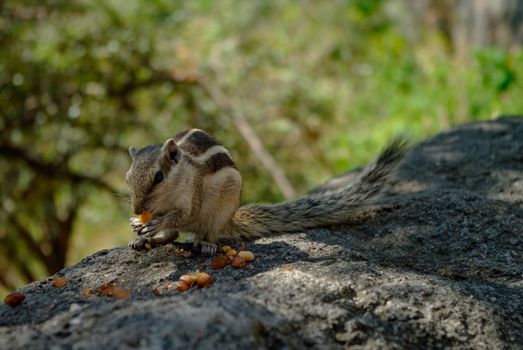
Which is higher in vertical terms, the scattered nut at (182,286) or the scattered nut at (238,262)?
the scattered nut at (182,286)

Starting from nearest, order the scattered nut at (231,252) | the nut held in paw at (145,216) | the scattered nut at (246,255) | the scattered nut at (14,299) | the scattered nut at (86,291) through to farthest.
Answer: the scattered nut at (14,299) < the scattered nut at (86,291) < the scattered nut at (246,255) < the scattered nut at (231,252) < the nut held in paw at (145,216)

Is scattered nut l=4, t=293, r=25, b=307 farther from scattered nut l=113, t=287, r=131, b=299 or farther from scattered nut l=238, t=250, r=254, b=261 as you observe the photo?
scattered nut l=238, t=250, r=254, b=261

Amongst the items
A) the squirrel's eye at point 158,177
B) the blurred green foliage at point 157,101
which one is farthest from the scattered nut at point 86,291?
the blurred green foliage at point 157,101

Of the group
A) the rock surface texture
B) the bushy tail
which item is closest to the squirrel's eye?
the rock surface texture

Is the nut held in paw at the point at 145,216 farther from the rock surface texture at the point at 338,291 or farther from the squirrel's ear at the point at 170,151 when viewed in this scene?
the squirrel's ear at the point at 170,151

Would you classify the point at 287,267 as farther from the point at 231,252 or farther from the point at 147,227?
the point at 147,227
